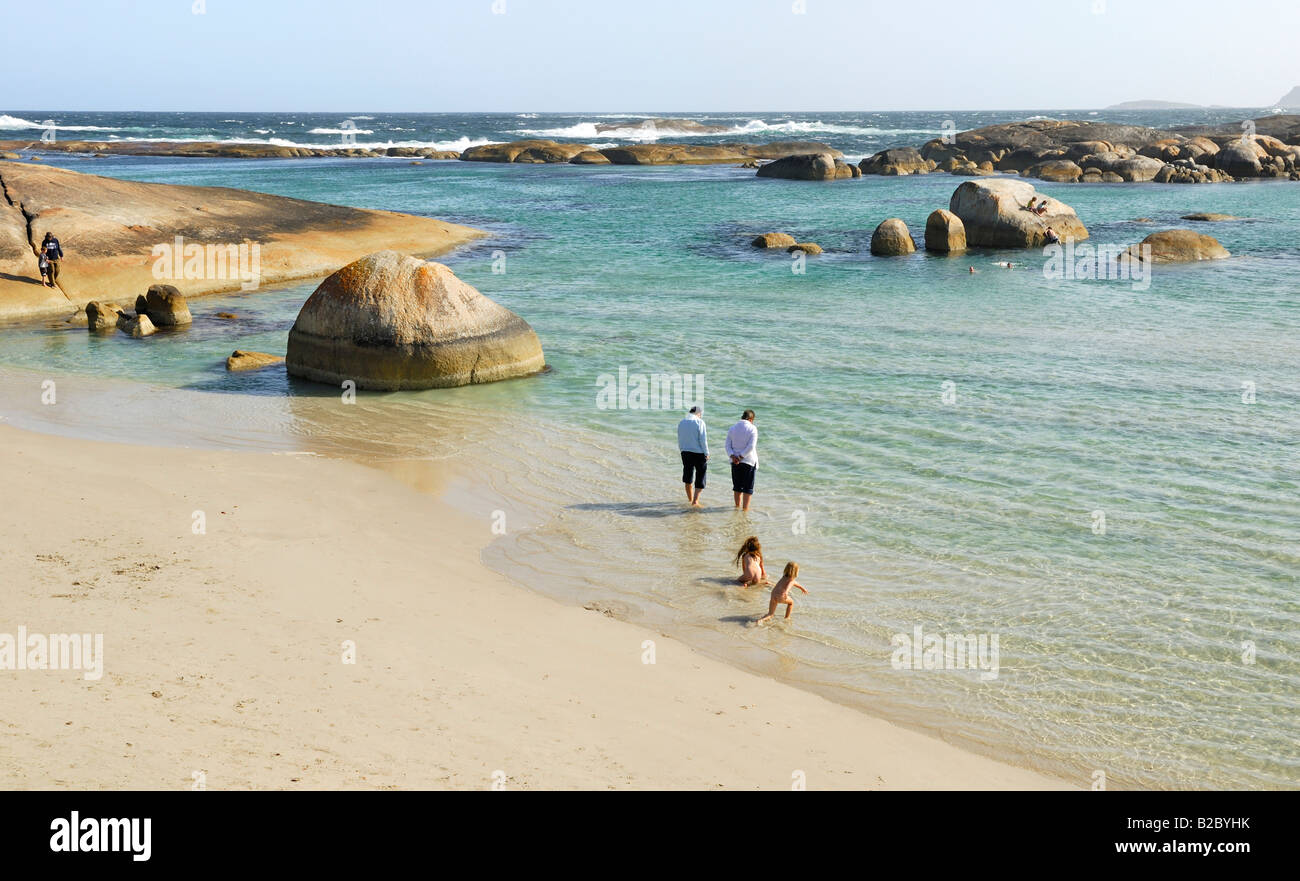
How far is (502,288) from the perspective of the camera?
100 ft

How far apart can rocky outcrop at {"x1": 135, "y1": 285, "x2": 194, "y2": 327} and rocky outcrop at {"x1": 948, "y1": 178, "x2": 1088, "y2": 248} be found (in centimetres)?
2681

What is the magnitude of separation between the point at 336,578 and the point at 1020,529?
783cm

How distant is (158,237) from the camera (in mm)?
31547

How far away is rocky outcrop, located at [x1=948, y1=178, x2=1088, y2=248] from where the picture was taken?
38625mm

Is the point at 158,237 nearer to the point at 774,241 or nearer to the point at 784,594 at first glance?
the point at 774,241

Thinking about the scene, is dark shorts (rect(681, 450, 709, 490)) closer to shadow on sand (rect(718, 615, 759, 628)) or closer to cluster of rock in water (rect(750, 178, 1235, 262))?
shadow on sand (rect(718, 615, 759, 628))

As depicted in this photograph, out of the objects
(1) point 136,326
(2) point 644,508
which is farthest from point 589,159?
(2) point 644,508

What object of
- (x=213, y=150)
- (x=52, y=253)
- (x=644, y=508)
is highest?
(x=213, y=150)

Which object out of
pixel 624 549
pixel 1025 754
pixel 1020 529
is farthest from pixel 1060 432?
pixel 1025 754

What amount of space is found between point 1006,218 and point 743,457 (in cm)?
2849

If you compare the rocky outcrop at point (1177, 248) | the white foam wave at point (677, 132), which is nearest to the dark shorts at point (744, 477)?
the rocky outcrop at point (1177, 248)

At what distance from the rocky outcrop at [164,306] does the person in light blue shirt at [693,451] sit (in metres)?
16.1

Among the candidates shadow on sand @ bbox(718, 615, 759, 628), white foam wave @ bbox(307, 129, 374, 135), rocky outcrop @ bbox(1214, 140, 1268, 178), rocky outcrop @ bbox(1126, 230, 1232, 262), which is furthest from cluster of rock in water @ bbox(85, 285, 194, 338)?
white foam wave @ bbox(307, 129, 374, 135)
